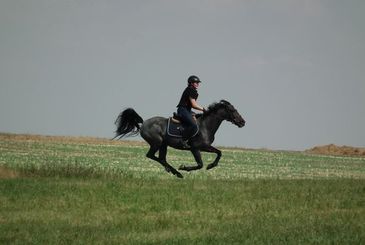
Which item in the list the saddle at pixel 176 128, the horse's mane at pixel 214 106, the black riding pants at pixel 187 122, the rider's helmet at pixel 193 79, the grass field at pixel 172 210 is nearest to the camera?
the grass field at pixel 172 210

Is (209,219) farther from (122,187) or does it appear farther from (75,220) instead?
(122,187)

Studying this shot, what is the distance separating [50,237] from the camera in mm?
11852

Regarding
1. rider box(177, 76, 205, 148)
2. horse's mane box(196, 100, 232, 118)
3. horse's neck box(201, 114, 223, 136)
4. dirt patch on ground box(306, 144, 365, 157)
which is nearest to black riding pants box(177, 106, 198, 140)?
rider box(177, 76, 205, 148)

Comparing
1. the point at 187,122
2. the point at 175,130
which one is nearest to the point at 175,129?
the point at 175,130

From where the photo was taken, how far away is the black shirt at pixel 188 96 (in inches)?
776

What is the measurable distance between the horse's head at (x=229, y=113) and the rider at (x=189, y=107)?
757 mm

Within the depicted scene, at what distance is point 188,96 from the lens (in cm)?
1984

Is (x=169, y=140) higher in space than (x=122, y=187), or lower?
higher

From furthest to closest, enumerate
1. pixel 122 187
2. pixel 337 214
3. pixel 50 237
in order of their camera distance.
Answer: pixel 122 187 < pixel 337 214 < pixel 50 237

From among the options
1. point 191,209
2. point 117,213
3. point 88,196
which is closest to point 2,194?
point 88,196

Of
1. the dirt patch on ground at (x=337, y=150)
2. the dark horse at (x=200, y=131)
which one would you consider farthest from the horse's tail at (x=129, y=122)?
the dirt patch on ground at (x=337, y=150)

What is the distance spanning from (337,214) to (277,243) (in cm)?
465

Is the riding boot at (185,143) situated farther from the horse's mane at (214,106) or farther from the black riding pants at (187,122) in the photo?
the horse's mane at (214,106)

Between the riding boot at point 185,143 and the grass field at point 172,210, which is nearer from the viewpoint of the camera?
the grass field at point 172,210
